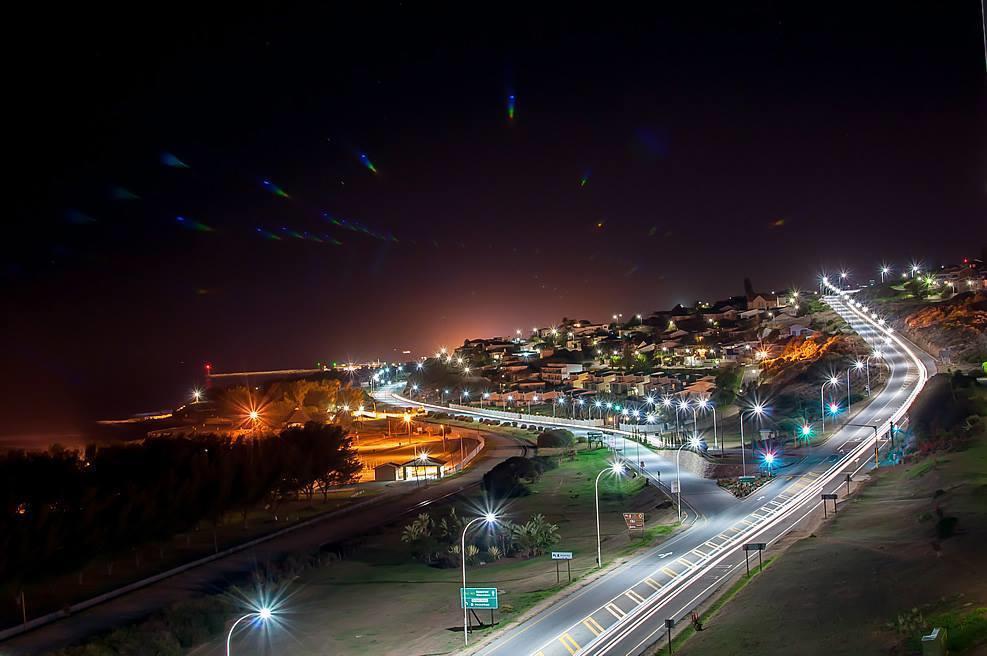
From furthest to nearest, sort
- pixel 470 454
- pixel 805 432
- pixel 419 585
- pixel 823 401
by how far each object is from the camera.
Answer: pixel 470 454
pixel 823 401
pixel 805 432
pixel 419 585

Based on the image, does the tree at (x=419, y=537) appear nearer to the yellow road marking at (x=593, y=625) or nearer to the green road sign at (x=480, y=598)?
the green road sign at (x=480, y=598)

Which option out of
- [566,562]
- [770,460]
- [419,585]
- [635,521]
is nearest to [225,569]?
[419,585]

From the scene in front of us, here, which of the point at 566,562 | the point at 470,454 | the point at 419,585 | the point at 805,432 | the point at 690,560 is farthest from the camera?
the point at 470,454

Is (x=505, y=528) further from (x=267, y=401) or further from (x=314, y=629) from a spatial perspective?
(x=267, y=401)

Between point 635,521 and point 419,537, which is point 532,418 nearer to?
point 419,537

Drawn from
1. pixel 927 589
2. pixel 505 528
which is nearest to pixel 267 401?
pixel 505 528

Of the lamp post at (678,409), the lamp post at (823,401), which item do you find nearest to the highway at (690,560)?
the lamp post at (823,401)
